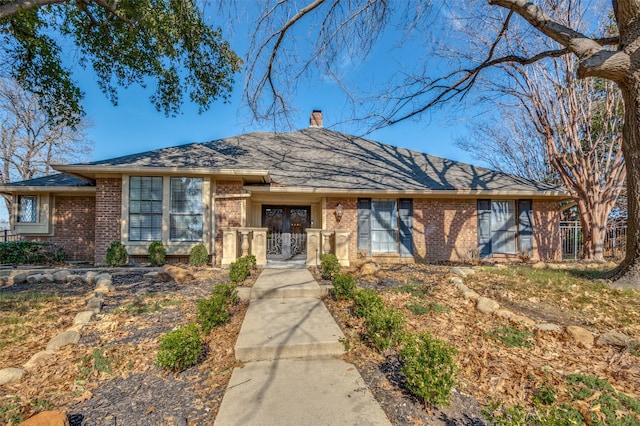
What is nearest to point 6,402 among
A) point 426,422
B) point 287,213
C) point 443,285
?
point 426,422

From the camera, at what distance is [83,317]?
4.01 m

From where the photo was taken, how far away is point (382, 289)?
5562mm

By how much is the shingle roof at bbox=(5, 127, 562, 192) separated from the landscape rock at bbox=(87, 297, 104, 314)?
476 centimetres

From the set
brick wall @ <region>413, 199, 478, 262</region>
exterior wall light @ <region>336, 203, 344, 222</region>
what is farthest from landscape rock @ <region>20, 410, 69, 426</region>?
brick wall @ <region>413, 199, 478, 262</region>

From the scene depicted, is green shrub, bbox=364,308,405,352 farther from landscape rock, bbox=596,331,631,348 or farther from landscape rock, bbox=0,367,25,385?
landscape rock, bbox=0,367,25,385

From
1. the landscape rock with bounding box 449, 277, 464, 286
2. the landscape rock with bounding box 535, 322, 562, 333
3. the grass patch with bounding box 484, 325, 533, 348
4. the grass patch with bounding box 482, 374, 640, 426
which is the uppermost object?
the landscape rock with bounding box 449, 277, 464, 286

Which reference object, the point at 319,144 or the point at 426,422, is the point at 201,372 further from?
the point at 319,144

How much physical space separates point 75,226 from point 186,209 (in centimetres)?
432

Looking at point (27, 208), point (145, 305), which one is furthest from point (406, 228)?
point (27, 208)

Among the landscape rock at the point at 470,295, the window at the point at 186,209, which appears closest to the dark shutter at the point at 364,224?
the landscape rock at the point at 470,295

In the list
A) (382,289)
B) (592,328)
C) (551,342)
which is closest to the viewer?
(551,342)

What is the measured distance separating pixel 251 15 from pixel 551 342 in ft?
23.7

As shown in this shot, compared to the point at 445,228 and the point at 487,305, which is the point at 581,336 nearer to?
the point at 487,305

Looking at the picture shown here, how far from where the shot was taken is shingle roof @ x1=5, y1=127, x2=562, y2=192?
9.44 meters
